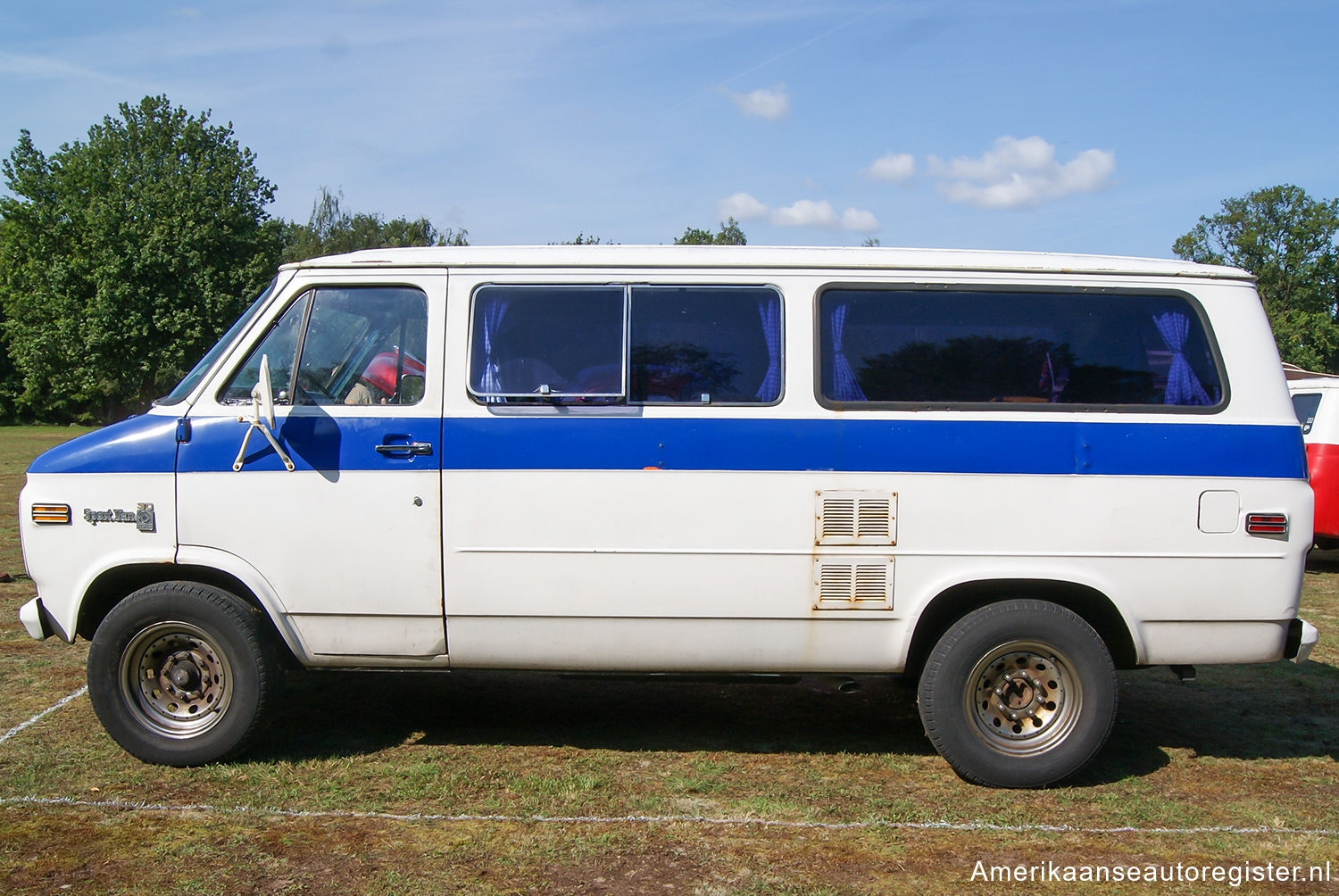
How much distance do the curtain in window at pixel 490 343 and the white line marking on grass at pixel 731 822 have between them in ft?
6.45

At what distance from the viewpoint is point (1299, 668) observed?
7.26 meters

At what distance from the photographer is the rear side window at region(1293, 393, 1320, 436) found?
421 inches

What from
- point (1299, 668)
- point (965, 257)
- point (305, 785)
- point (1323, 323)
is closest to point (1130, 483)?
point (965, 257)

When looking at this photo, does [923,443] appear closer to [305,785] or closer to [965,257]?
[965,257]

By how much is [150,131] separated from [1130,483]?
45610 millimetres

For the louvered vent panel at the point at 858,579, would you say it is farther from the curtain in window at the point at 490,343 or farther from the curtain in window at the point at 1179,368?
the curtain in window at the point at 490,343

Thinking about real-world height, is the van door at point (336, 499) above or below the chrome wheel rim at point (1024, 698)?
above

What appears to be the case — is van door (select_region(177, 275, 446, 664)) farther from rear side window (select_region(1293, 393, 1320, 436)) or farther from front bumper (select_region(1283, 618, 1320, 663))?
rear side window (select_region(1293, 393, 1320, 436))

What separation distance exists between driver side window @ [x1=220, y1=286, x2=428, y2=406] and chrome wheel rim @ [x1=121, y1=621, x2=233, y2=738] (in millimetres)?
1253

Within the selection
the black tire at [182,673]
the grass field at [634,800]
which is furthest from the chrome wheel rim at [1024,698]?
the black tire at [182,673]

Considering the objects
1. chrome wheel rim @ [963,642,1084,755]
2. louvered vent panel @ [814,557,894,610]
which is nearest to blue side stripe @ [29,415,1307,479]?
louvered vent panel @ [814,557,894,610]

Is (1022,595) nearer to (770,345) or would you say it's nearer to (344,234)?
(770,345)

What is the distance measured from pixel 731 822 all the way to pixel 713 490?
4.99ft

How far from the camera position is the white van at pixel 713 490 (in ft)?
15.9
